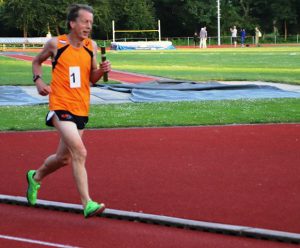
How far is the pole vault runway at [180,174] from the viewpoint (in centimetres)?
739

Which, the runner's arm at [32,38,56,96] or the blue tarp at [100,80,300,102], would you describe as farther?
the blue tarp at [100,80,300,102]

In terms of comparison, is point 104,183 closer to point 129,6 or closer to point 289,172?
point 289,172

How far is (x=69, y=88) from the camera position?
23.8 ft

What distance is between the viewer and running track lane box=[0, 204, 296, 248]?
630 cm

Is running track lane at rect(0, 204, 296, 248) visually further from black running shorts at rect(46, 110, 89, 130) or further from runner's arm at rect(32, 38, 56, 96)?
runner's arm at rect(32, 38, 56, 96)

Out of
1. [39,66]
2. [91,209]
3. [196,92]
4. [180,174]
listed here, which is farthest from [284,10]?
[91,209]

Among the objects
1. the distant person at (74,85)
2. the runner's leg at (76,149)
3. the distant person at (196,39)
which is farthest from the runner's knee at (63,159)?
the distant person at (196,39)

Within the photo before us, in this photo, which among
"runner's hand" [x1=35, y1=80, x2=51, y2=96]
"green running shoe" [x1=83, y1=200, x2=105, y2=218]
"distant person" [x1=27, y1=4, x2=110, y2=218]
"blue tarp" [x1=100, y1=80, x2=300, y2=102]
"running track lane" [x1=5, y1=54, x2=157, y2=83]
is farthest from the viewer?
"running track lane" [x1=5, y1=54, x2=157, y2=83]

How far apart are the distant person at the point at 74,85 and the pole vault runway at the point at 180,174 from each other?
481 mm

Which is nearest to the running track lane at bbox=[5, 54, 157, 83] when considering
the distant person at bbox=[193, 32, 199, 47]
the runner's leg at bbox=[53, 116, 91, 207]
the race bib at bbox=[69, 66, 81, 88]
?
the race bib at bbox=[69, 66, 81, 88]

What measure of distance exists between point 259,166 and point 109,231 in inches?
141

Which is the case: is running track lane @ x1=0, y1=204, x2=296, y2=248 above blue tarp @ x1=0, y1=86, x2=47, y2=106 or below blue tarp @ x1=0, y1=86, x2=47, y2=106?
above

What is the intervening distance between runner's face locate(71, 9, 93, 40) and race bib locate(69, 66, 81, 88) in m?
0.30

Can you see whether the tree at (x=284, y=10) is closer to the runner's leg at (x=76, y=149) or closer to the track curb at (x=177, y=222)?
the track curb at (x=177, y=222)
